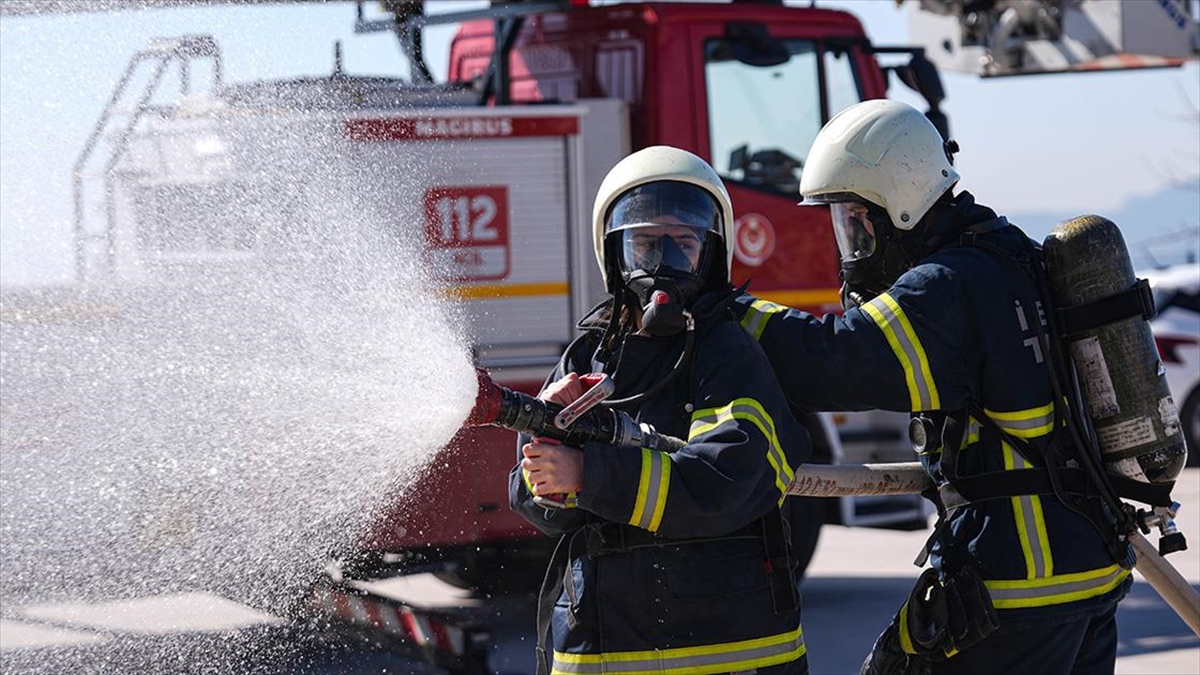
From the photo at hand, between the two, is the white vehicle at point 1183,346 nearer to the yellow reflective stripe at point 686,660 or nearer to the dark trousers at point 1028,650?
the dark trousers at point 1028,650

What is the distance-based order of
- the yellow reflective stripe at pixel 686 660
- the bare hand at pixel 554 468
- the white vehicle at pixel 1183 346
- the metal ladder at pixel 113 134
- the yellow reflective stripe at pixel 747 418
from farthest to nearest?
the white vehicle at pixel 1183 346, the metal ladder at pixel 113 134, the yellow reflective stripe at pixel 686 660, the yellow reflective stripe at pixel 747 418, the bare hand at pixel 554 468

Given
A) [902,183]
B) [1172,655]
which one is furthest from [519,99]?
[902,183]

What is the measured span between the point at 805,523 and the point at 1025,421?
13.5ft

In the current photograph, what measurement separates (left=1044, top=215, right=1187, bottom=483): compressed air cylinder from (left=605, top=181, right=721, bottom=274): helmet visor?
765 millimetres

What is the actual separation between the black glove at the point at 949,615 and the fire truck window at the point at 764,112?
4176mm

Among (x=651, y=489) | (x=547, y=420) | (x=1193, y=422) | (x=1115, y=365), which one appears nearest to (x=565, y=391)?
(x=547, y=420)

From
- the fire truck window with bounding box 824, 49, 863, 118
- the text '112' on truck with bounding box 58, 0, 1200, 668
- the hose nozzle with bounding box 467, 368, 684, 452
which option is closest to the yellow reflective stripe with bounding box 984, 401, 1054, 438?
the hose nozzle with bounding box 467, 368, 684, 452

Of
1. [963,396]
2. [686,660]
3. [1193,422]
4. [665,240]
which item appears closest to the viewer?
[686,660]

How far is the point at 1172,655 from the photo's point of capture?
6430mm

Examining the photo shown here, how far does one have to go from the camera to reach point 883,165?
10.8 ft

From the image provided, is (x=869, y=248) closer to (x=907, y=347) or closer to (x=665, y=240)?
(x=907, y=347)

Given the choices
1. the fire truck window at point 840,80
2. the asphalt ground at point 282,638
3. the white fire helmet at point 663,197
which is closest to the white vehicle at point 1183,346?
the asphalt ground at point 282,638

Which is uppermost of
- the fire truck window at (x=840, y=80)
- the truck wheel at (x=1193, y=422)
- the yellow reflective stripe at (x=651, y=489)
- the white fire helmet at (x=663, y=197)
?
the fire truck window at (x=840, y=80)

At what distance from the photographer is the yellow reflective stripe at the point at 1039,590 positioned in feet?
10.3
